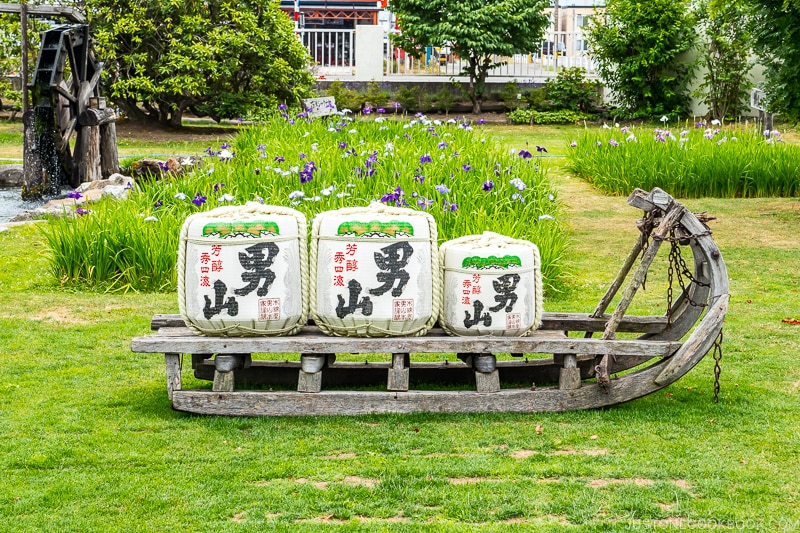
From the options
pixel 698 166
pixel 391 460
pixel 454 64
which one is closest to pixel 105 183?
pixel 698 166

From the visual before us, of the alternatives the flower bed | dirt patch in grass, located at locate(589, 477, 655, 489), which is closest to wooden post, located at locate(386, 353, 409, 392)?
dirt patch in grass, located at locate(589, 477, 655, 489)

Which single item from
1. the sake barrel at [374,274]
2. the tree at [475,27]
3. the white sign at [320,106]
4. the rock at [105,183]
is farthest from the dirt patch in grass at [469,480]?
the tree at [475,27]

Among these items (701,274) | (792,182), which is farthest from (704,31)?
(701,274)

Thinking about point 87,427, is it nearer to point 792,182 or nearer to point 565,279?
point 565,279

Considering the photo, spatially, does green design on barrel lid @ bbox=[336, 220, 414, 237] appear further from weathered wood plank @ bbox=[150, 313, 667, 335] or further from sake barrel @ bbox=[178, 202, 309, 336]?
weathered wood plank @ bbox=[150, 313, 667, 335]

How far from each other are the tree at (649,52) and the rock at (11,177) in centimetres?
1310

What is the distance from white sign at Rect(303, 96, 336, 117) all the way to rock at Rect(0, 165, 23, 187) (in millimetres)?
5075

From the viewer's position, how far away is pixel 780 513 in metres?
3.75

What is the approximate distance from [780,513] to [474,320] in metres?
1.59

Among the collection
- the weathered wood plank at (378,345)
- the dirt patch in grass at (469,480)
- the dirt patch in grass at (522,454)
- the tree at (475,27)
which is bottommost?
the dirt patch in grass at (469,480)

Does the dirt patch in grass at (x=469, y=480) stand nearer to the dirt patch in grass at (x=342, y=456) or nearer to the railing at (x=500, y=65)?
the dirt patch in grass at (x=342, y=456)

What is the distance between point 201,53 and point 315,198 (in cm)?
1199

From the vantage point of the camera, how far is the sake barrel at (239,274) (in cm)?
466

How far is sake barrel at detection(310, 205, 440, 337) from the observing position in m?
4.70
